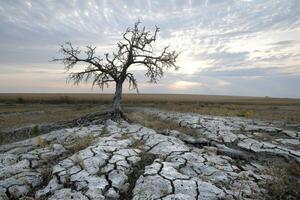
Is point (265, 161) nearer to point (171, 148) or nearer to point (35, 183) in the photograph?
point (171, 148)

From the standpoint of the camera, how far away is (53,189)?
784cm

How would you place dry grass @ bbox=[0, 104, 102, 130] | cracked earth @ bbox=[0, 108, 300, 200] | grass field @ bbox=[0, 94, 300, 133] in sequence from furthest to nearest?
1. grass field @ bbox=[0, 94, 300, 133]
2. dry grass @ bbox=[0, 104, 102, 130]
3. cracked earth @ bbox=[0, 108, 300, 200]

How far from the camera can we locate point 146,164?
952 centimetres

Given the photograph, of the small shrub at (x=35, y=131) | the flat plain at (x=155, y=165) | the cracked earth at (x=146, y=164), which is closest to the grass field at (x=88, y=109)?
the small shrub at (x=35, y=131)

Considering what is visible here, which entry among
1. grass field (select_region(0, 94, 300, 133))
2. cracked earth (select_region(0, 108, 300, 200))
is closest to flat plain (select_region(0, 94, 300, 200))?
cracked earth (select_region(0, 108, 300, 200))

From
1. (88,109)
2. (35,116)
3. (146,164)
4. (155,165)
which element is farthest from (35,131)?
(88,109)

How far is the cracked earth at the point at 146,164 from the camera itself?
7660mm

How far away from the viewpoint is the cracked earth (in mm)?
7660

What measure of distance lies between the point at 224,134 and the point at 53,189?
8.62 m

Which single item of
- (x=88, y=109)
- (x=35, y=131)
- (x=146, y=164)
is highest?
(x=88, y=109)

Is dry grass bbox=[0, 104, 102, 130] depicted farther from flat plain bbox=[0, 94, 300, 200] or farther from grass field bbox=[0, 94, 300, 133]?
flat plain bbox=[0, 94, 300, 200]

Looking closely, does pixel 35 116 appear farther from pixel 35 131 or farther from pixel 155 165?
pixel 155 165

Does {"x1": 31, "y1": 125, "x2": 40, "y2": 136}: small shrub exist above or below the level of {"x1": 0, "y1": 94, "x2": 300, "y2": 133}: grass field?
below

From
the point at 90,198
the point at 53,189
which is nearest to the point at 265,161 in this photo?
the point at 90,198
